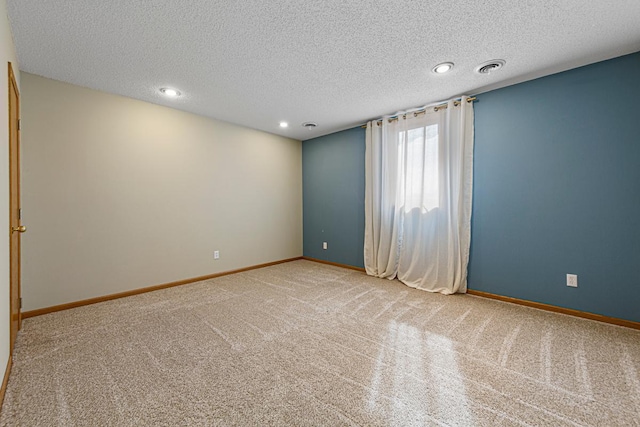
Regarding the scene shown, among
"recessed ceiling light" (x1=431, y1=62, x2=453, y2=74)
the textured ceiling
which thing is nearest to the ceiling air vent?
the textured ceiling

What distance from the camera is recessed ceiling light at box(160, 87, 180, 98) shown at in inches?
117

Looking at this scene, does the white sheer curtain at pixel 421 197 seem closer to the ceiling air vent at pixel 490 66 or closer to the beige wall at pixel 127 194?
the ceiling air vent at pixel 490 66

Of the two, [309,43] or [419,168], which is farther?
[419,168]

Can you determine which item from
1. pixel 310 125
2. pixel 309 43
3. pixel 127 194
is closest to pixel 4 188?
pixel 127 194

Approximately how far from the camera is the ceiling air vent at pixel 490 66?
7.98ft

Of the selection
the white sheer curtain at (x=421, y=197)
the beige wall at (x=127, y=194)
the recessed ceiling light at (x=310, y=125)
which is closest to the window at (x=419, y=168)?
the white sheer curtain at (x=421, y=197)

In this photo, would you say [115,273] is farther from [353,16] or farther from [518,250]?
[518,250]

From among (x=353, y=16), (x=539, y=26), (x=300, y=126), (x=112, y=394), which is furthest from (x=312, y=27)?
(x=112, y=394)

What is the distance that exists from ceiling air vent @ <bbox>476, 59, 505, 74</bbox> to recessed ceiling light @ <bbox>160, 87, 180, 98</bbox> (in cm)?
320

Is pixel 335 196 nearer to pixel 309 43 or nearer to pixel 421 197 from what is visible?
pixel 421 197

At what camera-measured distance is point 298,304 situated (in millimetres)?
2936

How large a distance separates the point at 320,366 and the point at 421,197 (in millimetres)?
2557

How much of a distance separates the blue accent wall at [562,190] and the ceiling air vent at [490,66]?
0.57 metres

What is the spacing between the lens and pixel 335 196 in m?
4.79
